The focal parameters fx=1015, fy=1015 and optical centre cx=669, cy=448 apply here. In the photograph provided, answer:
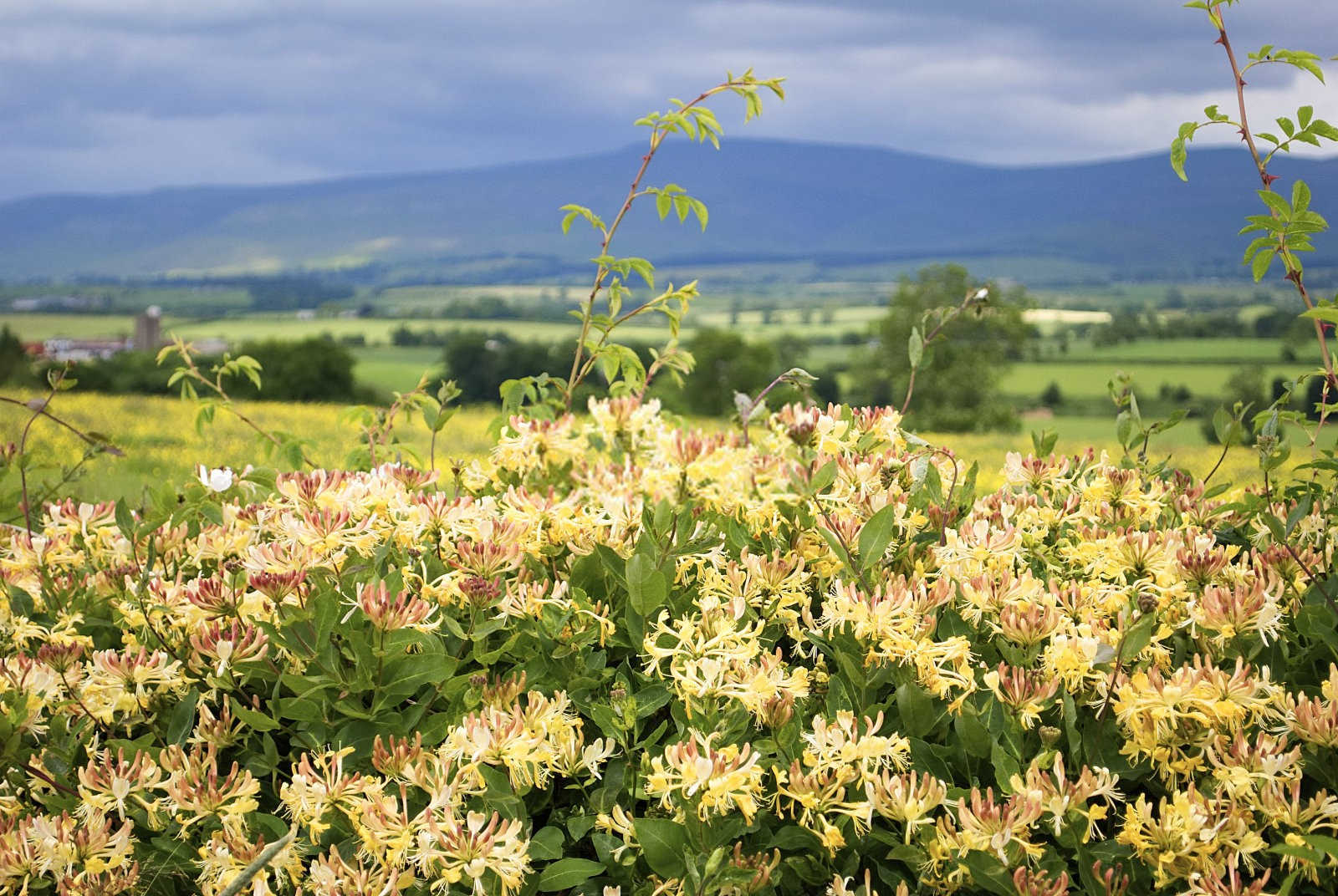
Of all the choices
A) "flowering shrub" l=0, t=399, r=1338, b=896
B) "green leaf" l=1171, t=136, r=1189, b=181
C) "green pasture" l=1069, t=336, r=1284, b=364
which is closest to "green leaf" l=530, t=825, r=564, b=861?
"flowering shrub" l=0, t=399, r=1338, b=896

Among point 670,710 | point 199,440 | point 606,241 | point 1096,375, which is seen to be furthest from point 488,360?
point 670,710

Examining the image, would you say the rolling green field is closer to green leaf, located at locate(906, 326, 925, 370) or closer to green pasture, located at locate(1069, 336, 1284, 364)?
green pasture, located at locate(1069, 336, 1284, 364)

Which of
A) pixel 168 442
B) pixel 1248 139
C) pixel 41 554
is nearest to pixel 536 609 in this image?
pixel 41 554

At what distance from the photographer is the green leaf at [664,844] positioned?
142 centimetres

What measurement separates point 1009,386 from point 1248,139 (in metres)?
59.2

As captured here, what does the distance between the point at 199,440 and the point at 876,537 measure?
8.32m

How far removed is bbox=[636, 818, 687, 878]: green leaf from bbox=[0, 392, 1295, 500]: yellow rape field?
508 centimetres

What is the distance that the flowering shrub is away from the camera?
4.69ft

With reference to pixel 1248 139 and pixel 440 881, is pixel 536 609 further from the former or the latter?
pixel 1248 139

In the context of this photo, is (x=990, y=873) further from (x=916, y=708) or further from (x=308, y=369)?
(x=308, y=369)

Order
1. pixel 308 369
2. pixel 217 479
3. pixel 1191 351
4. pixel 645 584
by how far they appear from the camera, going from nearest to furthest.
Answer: pixel 645 584
pixel 217 479
pixel 308 369
pixel 1191 351

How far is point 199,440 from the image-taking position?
8859mm

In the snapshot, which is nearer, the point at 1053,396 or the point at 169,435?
the point at 169,435

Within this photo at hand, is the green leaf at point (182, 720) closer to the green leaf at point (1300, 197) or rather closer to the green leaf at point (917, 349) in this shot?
the green leaf at point (917, 349)
